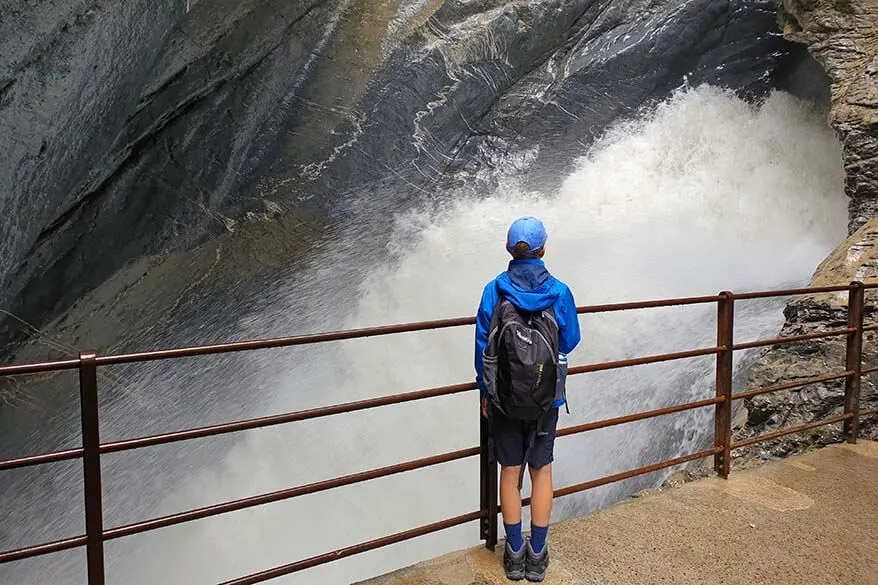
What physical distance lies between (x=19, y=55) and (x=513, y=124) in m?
7.63

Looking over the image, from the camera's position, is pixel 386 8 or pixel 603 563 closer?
pixel 603 563

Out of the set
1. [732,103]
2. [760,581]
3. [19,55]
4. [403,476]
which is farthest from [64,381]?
[732,103]

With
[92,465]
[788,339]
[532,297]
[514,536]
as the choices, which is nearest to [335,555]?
[514,536]

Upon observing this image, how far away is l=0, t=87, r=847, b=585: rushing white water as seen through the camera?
21.9 feet

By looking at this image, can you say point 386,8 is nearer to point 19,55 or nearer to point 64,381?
point 19,55

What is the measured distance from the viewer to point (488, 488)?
9.29ft

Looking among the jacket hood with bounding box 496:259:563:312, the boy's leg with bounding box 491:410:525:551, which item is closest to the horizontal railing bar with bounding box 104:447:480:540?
the boy's leg with bounding box 491:410:525:551

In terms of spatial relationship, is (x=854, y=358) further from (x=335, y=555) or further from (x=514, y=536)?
(x=335, y=555)

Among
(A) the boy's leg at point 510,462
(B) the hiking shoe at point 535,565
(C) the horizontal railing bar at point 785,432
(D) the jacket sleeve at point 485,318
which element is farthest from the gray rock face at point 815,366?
(D) the jacket sleeve at point 485,318

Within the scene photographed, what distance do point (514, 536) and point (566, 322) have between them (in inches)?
36.8

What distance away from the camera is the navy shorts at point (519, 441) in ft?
8.31

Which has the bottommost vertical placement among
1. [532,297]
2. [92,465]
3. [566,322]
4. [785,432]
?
[785,432]

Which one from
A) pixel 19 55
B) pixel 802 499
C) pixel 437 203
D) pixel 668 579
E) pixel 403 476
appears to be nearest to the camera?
pixel 668 579

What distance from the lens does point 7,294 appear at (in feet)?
25.4
